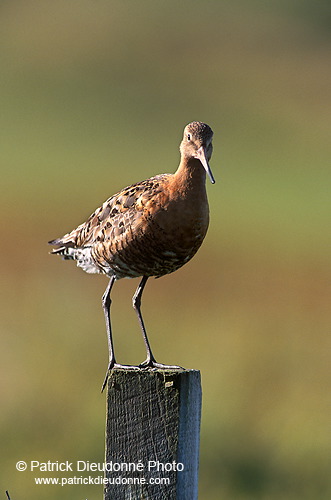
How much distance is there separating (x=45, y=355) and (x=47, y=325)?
17.0 inches

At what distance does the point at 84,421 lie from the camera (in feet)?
25.1

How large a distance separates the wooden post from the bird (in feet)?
3.20

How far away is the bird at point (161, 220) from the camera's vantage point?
199 inches

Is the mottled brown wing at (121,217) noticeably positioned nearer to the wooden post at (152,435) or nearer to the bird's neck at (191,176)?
the bird's neck at (191,176)

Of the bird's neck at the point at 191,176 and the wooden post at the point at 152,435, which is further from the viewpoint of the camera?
the bird's neck at the point at 191,176

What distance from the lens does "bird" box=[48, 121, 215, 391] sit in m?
5.06

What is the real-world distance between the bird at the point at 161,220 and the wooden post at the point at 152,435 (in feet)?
3.20

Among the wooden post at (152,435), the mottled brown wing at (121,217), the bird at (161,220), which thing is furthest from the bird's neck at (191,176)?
the wooden post at (152,435)

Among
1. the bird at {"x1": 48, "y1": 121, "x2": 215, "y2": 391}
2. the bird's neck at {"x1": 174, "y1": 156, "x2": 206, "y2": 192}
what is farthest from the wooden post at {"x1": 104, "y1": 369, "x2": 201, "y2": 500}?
the bird's neck at {"x1": 174, "y1": 156, "x2": 206, "y2": 192}

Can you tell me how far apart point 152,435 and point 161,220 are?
150 centimetres

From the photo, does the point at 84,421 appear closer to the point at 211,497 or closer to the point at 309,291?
the point at 211,497

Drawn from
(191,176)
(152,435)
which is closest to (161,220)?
(191,176)

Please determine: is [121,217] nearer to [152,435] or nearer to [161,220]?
[161,220]

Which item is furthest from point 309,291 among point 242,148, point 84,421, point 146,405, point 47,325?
point 242,148
